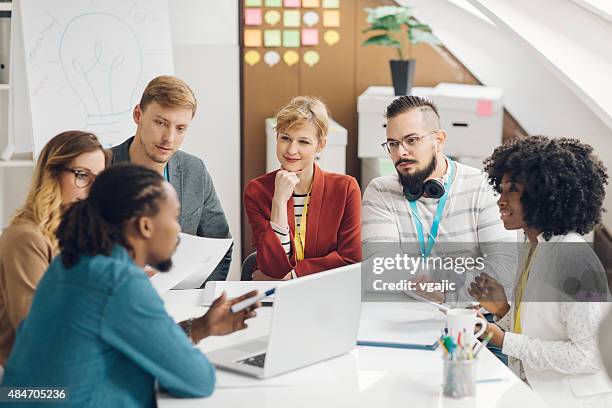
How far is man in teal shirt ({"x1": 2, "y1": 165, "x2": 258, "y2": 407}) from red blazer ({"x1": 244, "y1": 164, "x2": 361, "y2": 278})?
1.07m

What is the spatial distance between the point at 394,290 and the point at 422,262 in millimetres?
133

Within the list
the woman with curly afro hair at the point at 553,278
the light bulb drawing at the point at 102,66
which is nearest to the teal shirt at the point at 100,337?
the woman with curly afro hair at the point at 553,278

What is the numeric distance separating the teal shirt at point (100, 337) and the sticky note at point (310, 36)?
3563mm

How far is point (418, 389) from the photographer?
184cm

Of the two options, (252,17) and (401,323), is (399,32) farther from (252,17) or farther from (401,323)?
(401,323)

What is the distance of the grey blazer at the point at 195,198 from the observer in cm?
304

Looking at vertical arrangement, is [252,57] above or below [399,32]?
below

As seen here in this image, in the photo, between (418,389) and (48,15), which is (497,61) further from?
(418,389)

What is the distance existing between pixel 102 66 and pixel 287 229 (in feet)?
5.99

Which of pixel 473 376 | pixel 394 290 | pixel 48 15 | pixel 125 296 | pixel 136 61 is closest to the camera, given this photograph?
pixel 125 296

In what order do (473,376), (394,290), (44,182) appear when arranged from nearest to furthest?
(473,376), (44,182), (394,290)

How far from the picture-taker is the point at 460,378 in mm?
1785

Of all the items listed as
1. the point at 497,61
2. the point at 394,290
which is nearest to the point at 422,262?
the point at 394,290

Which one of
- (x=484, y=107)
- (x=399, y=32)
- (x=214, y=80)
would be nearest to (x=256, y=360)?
(x=484, y=107)
